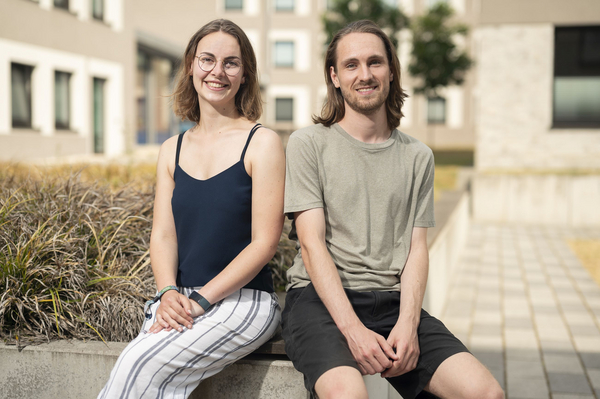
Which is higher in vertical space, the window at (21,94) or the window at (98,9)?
the window at (98,9)

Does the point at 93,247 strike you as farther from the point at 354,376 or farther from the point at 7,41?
the point at 7,41

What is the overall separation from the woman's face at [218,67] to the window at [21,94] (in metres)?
13.5

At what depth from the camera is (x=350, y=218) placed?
2.44 m

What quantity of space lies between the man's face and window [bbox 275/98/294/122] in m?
34.6

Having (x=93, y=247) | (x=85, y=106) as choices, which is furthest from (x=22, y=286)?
(x=85, y=106)

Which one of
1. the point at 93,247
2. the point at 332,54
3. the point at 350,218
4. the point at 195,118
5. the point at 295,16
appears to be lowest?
the point at 93,247

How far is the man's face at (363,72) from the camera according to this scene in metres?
2.52

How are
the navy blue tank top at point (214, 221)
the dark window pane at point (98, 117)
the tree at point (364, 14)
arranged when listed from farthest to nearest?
the tree at point (364, 14) < the dark window pane at point (98, 117) < the navy blue tank top at point (214, 221)

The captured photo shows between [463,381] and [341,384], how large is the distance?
424mm

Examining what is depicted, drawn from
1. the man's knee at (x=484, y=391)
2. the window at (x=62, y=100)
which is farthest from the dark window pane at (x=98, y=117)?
the man's knee at (x=484, y=391)

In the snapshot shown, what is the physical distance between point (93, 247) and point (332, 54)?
1524mm

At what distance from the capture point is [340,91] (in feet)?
8.73

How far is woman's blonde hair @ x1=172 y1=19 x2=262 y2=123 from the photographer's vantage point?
2.60 metres

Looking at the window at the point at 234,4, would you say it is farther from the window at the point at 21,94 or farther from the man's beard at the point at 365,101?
the man's beard at the point at 365,101
